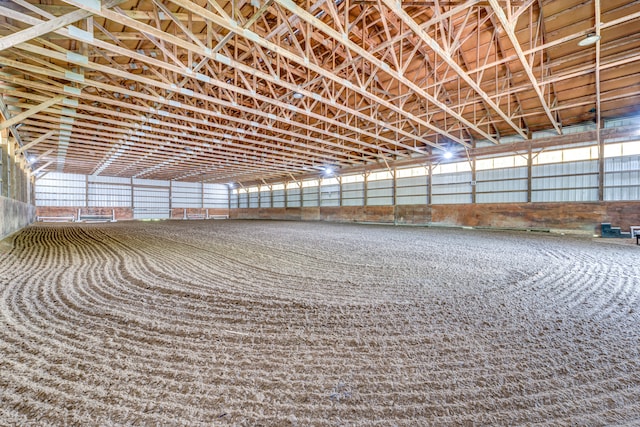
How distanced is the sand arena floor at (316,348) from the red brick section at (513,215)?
10224mm

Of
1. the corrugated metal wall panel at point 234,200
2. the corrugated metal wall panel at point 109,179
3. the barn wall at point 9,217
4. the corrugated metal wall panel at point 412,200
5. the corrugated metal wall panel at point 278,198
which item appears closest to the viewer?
the barn wall at point 9,217

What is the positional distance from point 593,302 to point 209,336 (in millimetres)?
4875

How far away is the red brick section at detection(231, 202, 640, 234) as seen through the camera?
39.6 feet

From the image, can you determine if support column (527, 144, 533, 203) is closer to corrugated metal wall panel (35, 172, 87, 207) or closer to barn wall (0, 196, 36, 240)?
barn wall (0, 196, 36, 240)

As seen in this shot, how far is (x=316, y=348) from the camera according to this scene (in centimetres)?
247

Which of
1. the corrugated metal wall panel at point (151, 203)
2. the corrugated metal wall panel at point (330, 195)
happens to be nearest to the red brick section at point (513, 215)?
the corrugated metal wall panel at point (330, 195)

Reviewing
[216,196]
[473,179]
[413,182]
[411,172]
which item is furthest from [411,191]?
[216,196]

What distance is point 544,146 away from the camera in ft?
45.7

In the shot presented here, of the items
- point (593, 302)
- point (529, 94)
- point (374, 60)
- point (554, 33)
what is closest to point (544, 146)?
point (529, 94)

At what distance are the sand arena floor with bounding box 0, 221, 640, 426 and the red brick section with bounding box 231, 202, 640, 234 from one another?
33.5ft

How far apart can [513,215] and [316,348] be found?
1634cm

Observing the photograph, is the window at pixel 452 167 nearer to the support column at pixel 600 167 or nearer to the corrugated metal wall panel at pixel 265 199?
the support column at pixel 600 167

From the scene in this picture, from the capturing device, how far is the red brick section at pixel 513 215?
12070 millimetres

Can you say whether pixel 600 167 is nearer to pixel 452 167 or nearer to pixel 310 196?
pixel 452 167
